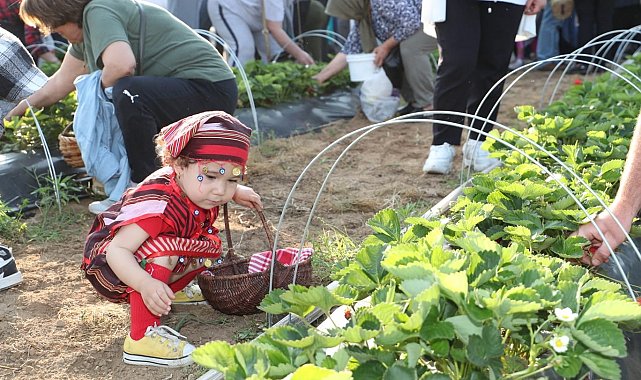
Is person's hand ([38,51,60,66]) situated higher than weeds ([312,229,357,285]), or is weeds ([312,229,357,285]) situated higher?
weeds ([312,229,357,285])

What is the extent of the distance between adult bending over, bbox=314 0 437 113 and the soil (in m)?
0.54

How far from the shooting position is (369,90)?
6.38 m

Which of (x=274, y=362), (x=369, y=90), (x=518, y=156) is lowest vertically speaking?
(x=369, y=90)

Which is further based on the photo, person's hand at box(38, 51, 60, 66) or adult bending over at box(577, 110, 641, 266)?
person's hand at box(38, 51, 60, 66)

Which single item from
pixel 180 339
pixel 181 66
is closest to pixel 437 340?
pixel 180 339

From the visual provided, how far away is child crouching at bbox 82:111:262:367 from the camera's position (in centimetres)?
230

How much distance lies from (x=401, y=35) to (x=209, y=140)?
13.7ft

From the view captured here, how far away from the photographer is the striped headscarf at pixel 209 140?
230 centimetres

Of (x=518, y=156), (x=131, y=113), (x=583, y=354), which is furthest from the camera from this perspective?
(x=131, y=113)

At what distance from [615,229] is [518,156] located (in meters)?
0.88

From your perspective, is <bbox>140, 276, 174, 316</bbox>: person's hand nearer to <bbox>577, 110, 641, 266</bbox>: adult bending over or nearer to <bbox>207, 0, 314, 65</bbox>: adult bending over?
<bbox>577, 110, 641, 266</bbox>: adult bending over

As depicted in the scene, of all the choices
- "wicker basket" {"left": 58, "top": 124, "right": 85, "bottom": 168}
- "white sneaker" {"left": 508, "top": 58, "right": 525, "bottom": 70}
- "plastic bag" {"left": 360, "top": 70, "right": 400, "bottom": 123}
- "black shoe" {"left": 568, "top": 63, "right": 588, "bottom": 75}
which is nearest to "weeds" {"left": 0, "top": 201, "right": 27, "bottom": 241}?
"wicker basket" {"left": 58, "top": 124, "right": 85, "bottom": 168}

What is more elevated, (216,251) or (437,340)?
(437,340)

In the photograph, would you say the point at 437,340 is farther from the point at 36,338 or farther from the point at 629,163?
the point at 36,338
